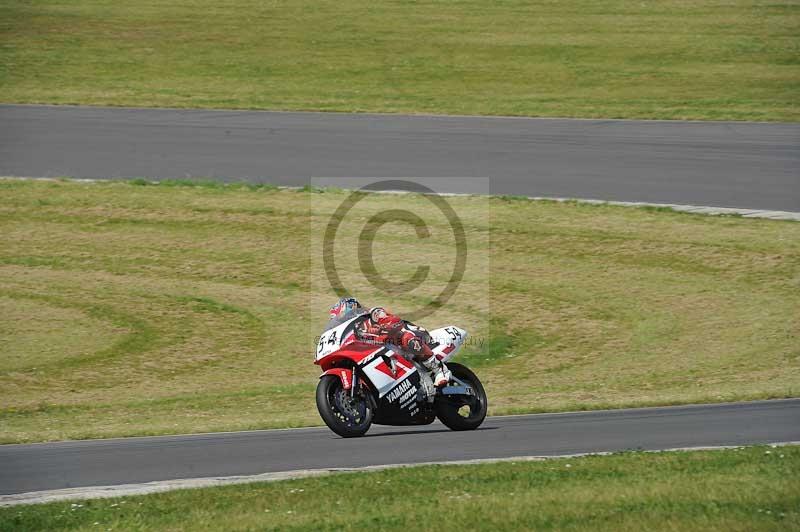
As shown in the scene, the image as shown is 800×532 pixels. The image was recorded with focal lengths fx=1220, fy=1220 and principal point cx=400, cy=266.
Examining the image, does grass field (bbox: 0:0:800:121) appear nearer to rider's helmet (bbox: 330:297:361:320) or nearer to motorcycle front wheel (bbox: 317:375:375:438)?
rider's helmet (bbox: 330:297:361:320)

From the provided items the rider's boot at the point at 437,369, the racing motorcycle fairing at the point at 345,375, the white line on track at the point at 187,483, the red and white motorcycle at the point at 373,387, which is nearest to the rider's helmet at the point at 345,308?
the red and white motorcycle at the point at 373,387

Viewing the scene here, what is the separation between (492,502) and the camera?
9.89m

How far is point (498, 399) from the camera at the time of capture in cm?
1596

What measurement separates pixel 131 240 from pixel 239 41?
76.9ft

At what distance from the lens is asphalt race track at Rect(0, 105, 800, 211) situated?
2738 cm

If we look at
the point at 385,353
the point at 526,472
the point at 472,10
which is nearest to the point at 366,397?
the point at 385,353

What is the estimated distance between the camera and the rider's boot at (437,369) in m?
12.9

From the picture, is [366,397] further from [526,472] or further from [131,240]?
[131,240]

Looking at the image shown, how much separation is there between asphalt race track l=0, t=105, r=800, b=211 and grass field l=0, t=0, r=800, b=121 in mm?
2190

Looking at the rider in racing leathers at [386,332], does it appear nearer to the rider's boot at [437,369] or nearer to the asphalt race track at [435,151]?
the rider's boot at [437,369]

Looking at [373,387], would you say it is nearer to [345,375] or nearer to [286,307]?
[345,375]

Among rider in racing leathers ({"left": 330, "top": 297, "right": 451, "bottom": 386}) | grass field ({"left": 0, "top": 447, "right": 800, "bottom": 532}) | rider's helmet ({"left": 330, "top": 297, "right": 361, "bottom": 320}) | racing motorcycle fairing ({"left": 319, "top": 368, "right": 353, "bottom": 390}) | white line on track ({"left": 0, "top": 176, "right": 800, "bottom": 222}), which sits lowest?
grass field ({"left": 0, "top": 447, "right": 800, "bottom": 532})

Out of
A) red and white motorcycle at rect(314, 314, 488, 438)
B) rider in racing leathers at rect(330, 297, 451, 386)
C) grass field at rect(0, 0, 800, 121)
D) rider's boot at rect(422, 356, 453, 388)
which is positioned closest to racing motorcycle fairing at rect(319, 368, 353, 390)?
red and white motorcycle at rect(314, 314, 488, 438)

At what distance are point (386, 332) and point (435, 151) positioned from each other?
18003mm
